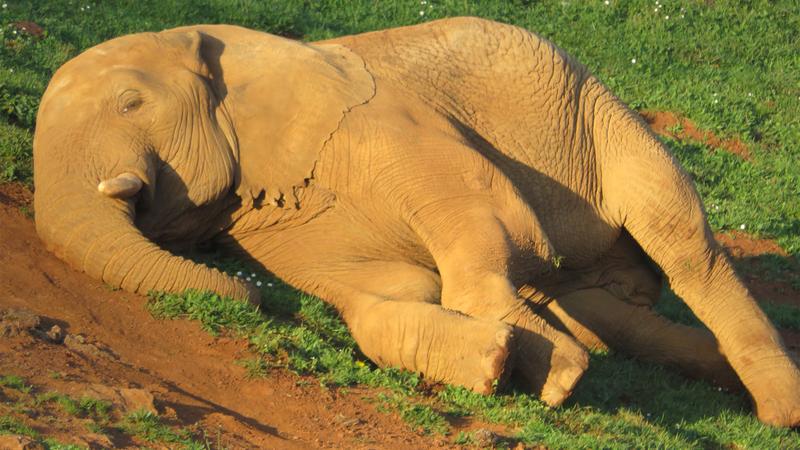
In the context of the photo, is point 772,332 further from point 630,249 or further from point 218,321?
point 218,321

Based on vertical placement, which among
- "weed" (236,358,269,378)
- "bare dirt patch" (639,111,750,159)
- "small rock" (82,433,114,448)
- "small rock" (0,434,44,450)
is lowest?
"bare dirt patch" (639,111,750,159)

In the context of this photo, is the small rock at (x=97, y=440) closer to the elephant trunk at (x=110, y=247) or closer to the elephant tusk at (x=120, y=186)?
the elephant trunk at (x=110, y=247)

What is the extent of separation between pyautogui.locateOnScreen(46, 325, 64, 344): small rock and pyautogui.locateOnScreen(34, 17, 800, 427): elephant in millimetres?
667

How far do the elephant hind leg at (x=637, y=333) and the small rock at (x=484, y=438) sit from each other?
2.70 meters

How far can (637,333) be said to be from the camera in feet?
31.9

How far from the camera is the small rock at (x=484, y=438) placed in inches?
269

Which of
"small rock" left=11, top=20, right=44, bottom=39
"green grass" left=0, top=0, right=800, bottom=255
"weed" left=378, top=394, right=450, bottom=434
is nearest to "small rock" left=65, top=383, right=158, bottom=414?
"weed" left=378, top=394, right=450, bottom=434

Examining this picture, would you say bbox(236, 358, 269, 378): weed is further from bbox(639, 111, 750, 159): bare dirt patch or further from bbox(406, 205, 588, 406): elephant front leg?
bbox(639, 111, 750, 159): bare dirt patch

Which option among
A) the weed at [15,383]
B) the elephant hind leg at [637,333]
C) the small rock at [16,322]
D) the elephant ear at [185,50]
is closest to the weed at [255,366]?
the small rock at [16,322]

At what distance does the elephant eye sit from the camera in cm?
813

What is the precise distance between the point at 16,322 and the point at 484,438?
207 centimetres

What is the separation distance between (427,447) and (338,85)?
7.88ft

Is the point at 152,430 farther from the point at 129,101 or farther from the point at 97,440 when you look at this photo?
the point at 129,101

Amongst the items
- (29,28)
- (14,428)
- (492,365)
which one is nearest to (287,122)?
(492,365)
